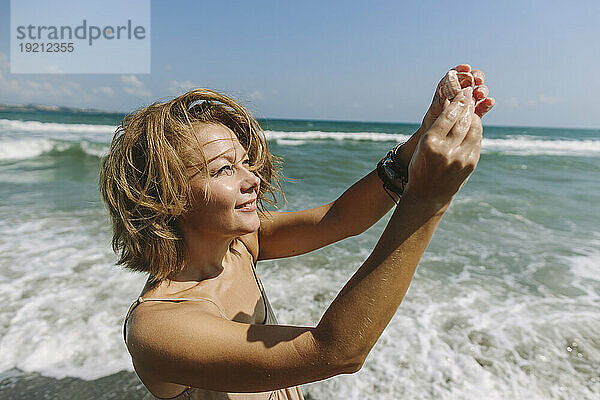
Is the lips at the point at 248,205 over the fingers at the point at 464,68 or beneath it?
beneath

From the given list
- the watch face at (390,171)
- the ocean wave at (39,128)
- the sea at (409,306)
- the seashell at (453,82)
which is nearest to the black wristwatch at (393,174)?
the watch face at (390,171)

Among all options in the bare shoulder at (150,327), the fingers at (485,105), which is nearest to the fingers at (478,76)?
the fingers at (485,105)

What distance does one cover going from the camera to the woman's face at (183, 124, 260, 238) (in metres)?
1.44

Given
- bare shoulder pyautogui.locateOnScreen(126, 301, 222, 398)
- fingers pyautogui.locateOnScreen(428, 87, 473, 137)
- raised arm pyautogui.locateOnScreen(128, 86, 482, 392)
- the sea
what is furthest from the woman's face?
the sea

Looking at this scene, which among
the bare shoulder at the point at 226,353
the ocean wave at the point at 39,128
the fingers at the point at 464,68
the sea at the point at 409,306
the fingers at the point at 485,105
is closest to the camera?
the bare shoulder at the point at 226,353

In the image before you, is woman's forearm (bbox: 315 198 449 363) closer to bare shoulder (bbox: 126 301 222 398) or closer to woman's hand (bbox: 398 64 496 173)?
woman's hand (bbox: 398 64 496 173)

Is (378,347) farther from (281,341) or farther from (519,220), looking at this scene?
(519,220)

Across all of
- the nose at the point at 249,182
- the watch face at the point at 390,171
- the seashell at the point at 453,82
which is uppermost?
the seashell at the point at 453,82

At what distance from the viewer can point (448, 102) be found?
1072 mm

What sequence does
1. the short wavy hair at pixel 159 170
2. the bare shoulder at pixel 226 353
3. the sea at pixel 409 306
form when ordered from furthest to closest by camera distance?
1. the sea at pixel 409 306
2. the short wavy hair at pixel 159 170
3. the bare shoulder at pixel 226 353

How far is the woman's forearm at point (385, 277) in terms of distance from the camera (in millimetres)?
899

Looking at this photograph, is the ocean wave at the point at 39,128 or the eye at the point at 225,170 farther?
the ocean wave at the point at 39,128

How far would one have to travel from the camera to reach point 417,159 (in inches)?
34.8

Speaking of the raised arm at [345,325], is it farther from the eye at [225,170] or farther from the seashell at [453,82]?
the eye at [225,170]
